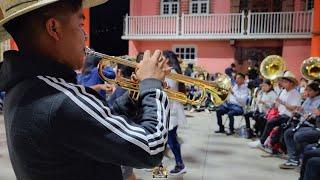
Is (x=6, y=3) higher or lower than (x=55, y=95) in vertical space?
higher

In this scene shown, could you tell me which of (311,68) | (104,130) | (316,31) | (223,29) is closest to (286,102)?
(311,68)

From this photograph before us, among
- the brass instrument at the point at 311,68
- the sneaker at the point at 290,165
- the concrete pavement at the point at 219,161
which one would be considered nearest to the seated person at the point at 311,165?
the concrete pavement at the point at 219,161

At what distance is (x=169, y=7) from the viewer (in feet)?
57.4

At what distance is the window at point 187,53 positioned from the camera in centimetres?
1698

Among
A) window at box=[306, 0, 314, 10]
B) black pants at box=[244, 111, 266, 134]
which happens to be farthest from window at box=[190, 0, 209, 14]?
black pants at box=[244, 111, 266, 134]

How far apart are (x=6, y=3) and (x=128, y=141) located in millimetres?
532

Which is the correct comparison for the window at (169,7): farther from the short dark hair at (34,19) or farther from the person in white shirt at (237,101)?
the short dark hair at (34,19)

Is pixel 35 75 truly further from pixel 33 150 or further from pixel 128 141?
pixel 128 141

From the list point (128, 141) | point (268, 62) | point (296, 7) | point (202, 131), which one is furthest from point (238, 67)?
point (128, 141)

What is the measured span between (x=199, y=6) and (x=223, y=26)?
1623 millimetres

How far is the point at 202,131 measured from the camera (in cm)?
845

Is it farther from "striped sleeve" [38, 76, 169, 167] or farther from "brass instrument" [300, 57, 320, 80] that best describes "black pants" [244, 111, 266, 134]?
"striped sleeve" [38, 76, 169, 167]

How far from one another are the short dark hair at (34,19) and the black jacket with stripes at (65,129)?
0.07 metres

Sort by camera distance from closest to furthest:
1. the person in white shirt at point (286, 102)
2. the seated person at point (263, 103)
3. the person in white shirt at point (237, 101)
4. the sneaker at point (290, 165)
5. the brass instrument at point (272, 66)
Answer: the sneaker at point (290, 165), the person in white shirt at point (286, 102), the seated person at point (263, 103), the person in white shirt at point (237, 101), the brass instrument at point (272, 66)
